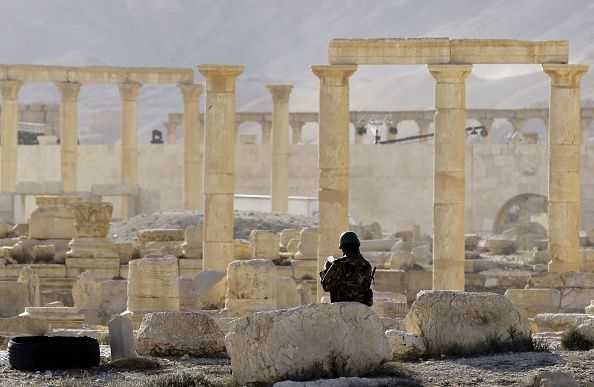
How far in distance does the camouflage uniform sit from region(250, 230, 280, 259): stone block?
17.2 metres

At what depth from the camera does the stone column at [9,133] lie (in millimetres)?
47500

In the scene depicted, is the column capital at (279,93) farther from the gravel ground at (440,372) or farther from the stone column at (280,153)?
the gravel ground at (440,372)

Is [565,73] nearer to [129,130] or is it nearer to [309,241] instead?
[309,241]

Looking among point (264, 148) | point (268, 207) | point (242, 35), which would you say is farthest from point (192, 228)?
point (242, 35)

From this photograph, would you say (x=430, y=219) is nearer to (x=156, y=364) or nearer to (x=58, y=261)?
(x=58, y=261)

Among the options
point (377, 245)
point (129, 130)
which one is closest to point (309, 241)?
point (377, 245)

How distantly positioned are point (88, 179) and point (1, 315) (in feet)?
108

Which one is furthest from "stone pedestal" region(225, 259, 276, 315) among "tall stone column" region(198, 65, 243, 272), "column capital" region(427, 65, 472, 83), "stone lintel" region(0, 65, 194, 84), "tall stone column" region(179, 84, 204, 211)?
"stone lintel" region(0, 65, 194, 84)

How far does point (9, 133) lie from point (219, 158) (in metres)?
18.4

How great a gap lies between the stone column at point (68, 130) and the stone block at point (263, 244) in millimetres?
15061

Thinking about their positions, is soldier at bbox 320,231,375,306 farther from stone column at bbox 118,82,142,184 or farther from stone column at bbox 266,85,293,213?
stone column at bbox 118,82,142,184

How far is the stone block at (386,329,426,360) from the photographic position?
54.6 ft

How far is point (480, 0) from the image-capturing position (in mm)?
140125

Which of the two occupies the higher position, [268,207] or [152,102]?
[152,102]
